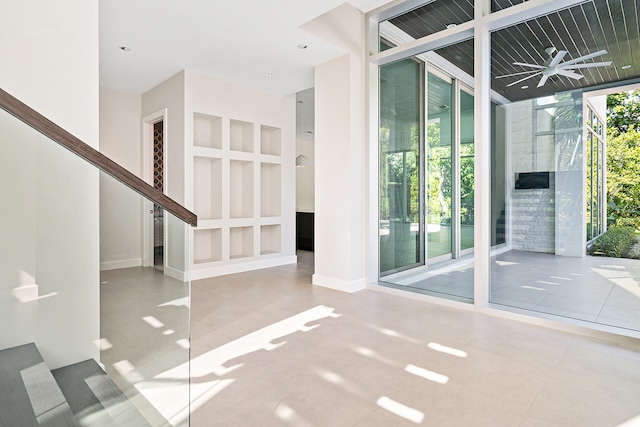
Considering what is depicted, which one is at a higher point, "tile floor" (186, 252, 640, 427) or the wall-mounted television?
the wall-mounted television

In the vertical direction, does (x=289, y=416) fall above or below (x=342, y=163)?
below

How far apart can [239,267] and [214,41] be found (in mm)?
3088

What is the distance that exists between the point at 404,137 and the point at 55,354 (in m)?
Answer: 3.88

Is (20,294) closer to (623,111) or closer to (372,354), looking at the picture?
(372,354)

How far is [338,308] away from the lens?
3633mm

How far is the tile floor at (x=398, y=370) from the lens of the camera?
183 cm

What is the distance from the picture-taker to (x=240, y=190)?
6047 millimetres

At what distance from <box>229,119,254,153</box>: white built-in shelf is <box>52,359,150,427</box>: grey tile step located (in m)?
4.47

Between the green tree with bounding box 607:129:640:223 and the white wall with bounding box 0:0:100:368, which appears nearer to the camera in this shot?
the white wall with bounding box 0:0:100:368

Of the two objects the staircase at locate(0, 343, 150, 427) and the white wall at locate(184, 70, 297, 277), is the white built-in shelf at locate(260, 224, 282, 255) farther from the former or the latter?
the staircase at locate(0, 343, 150, 427)

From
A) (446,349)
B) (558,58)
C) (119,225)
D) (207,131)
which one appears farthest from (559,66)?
(207,131)

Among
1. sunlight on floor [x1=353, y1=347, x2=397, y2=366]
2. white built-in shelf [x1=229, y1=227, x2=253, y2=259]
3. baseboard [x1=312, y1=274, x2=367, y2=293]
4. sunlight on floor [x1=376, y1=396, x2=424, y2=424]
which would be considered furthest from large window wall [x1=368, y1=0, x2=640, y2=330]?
white built-in shelf [x1=229, y1=227, x2=253, y2=259]

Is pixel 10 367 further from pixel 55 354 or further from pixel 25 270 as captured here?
pixel 25 270

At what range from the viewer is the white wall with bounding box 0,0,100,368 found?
1.45 m
